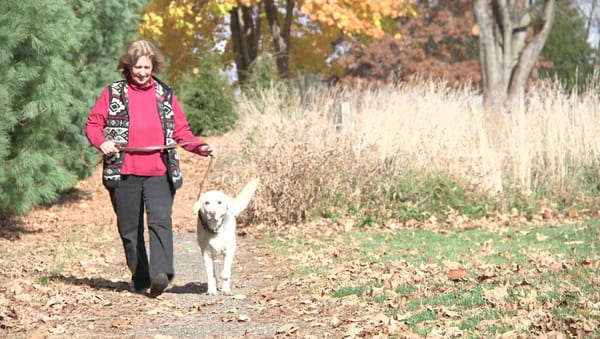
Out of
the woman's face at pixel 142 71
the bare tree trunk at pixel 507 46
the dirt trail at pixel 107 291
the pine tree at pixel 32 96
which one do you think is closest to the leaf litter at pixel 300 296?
the dirt trail at pixel 107 291

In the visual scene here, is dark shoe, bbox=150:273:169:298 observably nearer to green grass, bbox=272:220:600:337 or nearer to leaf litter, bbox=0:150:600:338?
leaf litter, bbox=0:150:600:338

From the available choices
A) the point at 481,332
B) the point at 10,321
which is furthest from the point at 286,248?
the point at 481,332

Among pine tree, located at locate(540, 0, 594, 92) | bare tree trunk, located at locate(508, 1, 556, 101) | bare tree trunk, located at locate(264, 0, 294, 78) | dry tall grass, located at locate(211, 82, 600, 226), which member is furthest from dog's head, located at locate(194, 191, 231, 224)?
pine tree, located at locate(540, 0, 594, 92)

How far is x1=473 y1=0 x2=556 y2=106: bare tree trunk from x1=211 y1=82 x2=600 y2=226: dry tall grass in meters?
6.67

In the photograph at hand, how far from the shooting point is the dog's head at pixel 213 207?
7.64 metres

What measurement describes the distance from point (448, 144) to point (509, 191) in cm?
118

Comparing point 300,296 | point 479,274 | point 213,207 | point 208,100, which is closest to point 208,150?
point 213,207

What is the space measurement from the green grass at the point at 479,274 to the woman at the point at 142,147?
154 cm

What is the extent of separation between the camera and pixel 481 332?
5750 millimetres

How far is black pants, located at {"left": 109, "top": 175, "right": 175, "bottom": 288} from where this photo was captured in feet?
25.3

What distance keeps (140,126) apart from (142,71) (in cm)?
44

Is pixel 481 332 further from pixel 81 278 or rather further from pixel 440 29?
pixel 440 29

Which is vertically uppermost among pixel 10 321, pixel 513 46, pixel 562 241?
pixel 513 46

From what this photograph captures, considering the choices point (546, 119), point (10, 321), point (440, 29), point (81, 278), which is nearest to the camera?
point (10, 321)
